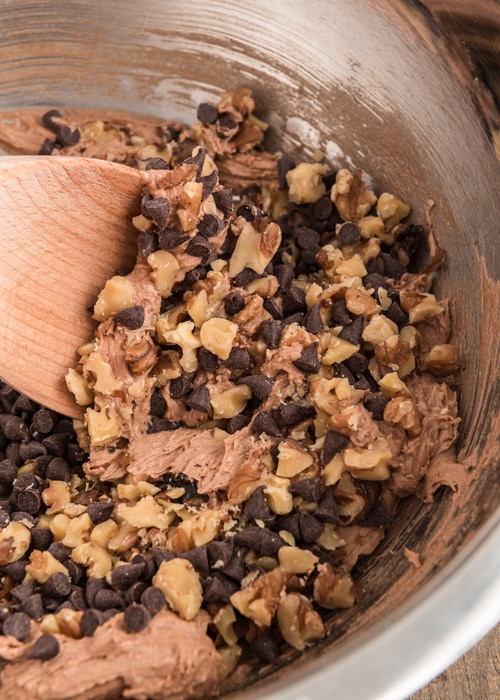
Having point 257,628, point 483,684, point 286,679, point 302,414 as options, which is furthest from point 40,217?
point 483,684

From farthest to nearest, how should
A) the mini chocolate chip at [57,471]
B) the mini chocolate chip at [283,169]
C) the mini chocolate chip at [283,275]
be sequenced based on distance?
the mini chocolate chip at [283,169], the mini chocolate chip at [283,275], the mini chocolate chip at [57,471]

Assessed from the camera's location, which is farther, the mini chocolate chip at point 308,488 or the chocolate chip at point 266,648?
the mini chocolate chip at point 308,488

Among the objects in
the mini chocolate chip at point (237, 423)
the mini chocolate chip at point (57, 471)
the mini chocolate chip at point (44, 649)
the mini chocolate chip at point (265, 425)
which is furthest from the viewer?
the mini chocolate chip at point (57, 471)

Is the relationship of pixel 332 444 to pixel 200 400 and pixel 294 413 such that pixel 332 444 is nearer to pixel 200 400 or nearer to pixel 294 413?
pixel 294 413

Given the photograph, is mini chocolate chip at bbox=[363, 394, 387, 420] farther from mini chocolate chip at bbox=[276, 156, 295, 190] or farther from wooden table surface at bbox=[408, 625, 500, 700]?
mini chocolate chip at bbox=[276, 156, 295, 190]

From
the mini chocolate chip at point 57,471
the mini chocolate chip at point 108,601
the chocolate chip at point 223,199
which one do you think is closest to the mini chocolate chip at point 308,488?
the mini chocolate chip at point 108,601

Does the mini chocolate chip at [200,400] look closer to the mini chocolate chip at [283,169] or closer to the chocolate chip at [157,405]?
the chocolate chip at [157,405]
